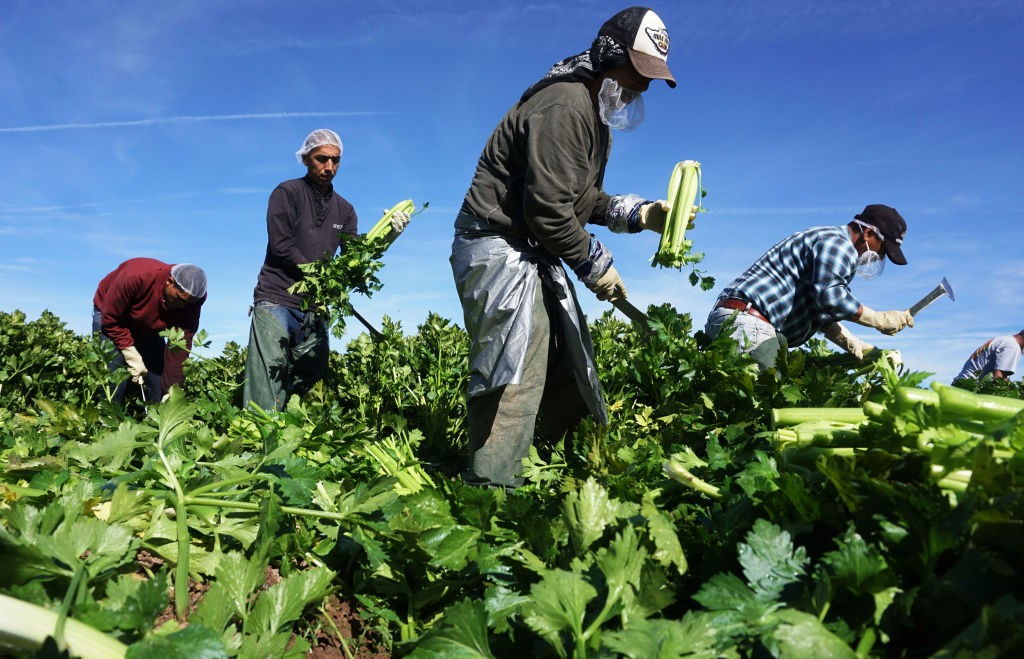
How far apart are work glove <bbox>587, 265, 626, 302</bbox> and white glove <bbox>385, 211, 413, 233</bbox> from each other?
9.07ft

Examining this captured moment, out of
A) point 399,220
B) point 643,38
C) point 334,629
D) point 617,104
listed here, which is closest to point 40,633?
point 334,629

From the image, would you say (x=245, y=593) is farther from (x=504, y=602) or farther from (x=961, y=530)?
(x=961, y=530)

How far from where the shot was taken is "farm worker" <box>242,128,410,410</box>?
5629mm

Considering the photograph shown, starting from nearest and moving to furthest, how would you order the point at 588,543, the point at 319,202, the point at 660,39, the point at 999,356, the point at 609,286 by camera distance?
1. the point at 588,543
2. the point at 660,39
3. the point at 609,286
4. the point at 319,202
5. the point at 999,356

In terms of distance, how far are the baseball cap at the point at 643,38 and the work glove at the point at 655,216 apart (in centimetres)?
76

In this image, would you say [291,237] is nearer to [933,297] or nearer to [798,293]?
[798,293]

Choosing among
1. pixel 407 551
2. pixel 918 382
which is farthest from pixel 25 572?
pixel 918 382

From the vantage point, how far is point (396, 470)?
3.40 m

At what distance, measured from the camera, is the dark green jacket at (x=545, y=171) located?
317cm

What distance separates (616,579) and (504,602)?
1.37 ft

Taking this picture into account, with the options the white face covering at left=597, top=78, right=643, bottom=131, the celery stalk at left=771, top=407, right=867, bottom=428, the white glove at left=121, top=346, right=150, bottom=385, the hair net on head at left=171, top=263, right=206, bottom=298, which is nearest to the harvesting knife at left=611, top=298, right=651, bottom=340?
the white face covering at left=597, top=78, right=643, bottom=131

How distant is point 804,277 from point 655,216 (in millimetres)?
1751

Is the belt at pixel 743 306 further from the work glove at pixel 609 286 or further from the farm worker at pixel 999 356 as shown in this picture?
the farm worker at pixel 999 356

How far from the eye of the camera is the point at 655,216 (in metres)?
4.03
